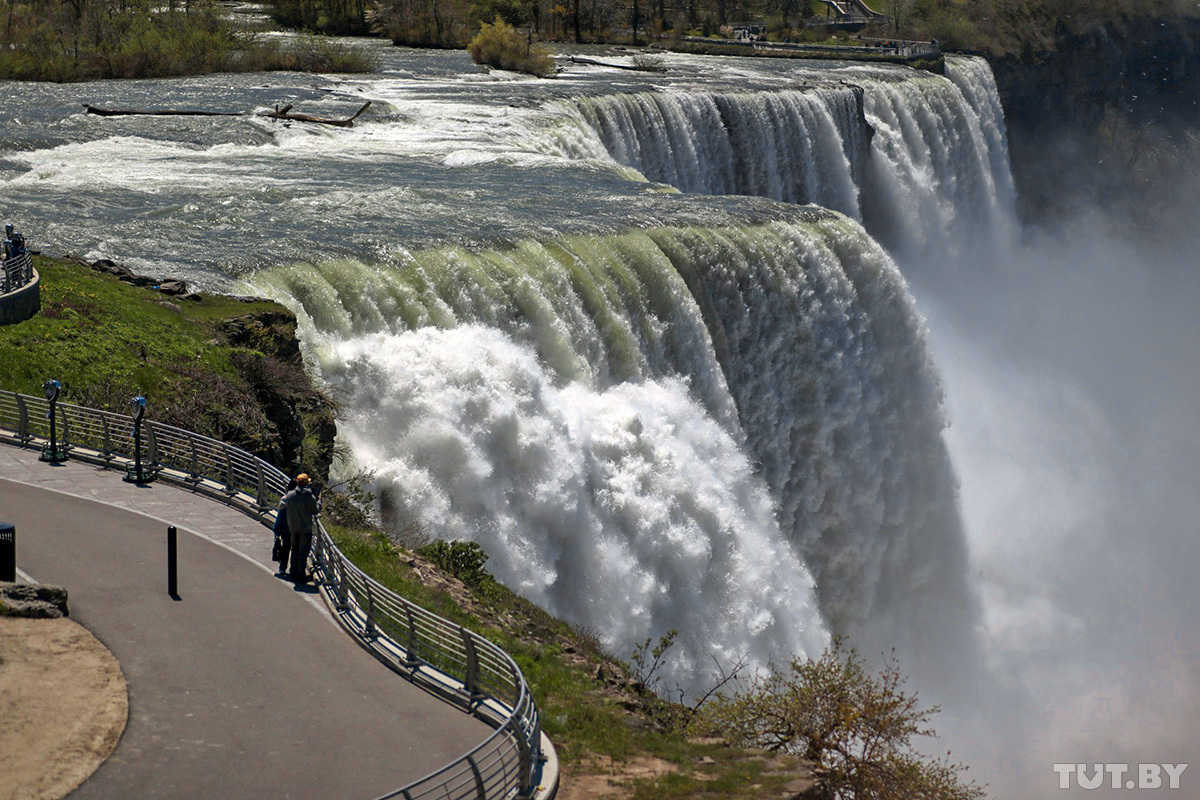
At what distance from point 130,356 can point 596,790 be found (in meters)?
12.0

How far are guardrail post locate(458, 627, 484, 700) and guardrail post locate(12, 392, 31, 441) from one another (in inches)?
332

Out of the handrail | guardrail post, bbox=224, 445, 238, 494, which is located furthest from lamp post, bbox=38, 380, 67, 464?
guardrail post, bbox=224, 445, 238, 494

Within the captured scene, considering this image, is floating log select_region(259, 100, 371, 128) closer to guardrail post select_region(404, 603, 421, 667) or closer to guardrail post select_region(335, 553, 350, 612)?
guardrail post select_region(335, 553, 350, 612)

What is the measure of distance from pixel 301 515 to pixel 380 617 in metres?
1.41

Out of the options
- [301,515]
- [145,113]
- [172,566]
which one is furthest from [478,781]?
[145,113]

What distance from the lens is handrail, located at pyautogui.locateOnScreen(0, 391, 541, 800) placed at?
35.2ft

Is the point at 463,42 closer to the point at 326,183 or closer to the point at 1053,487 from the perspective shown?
the point at 326,183

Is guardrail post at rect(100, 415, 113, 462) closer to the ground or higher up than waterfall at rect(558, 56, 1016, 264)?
closer to the ground

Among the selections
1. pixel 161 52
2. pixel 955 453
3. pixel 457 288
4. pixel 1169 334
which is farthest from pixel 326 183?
pixel 1169 334

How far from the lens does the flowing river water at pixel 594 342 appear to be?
2127 centimetres

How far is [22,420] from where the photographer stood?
17656mm

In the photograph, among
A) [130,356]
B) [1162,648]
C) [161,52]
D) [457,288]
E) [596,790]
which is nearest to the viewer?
[596,790]

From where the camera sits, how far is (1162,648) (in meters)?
32.8

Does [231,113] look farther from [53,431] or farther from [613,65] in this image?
[53,431]
